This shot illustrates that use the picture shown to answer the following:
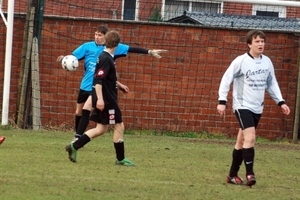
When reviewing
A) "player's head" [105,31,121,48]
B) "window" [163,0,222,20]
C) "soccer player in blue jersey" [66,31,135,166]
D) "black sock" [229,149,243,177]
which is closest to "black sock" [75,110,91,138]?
"soccer player in blue jersey" [66,31,135,166]

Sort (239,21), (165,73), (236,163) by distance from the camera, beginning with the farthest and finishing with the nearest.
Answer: (239,21) < (165,73) < (236,163)

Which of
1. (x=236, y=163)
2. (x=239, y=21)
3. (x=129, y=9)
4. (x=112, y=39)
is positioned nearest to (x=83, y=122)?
(x=112, y=39)

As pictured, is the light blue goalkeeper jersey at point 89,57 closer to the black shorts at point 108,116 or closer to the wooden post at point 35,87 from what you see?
the black shorts at point 108,116

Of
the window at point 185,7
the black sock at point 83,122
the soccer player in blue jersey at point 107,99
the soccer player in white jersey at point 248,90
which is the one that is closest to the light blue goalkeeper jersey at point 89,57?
the black sock at point 83,122

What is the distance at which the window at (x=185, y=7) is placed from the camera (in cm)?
1553

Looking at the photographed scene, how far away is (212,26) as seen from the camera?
14594 millimetres

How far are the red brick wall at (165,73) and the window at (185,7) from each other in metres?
1.08

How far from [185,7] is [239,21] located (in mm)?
1233

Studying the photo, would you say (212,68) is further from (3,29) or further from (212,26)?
(3,29)

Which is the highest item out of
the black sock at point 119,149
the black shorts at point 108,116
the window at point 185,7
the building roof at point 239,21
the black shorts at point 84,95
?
the window at point 185,7

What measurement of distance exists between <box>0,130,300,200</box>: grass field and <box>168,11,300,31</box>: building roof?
3.17m

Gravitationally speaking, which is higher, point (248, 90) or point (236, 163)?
point (248, 90)

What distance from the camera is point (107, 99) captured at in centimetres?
943

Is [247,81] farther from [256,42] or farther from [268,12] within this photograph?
[268,12]
